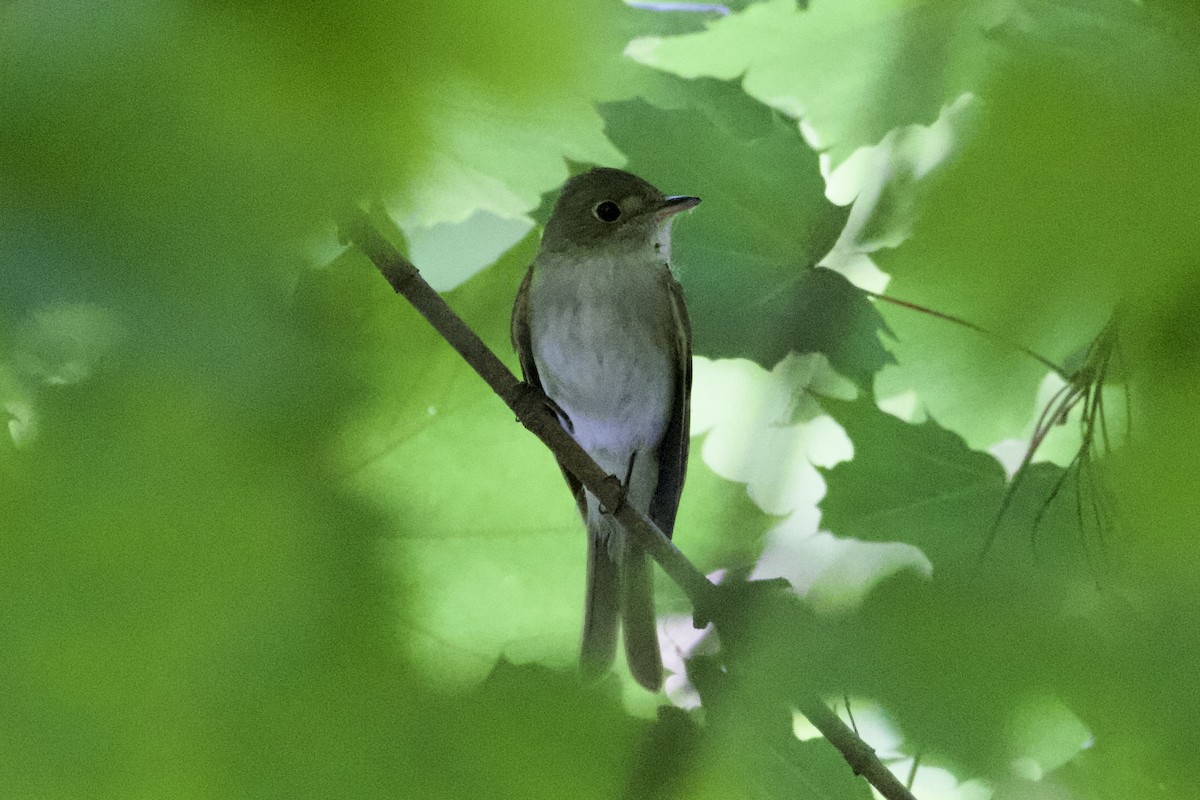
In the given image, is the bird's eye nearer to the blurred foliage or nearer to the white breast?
the white breast

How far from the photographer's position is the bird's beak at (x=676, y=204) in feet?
2.36

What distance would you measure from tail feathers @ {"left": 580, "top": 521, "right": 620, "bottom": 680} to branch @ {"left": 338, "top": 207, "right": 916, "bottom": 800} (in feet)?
0.10

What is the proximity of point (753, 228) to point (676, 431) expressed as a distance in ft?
1.83

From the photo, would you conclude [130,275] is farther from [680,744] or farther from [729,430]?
[729,430]

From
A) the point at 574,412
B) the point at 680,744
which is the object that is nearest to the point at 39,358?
the point at 680,744

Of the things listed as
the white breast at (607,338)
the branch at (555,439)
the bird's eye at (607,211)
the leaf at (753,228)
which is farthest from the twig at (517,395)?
the white breast at (607,338)

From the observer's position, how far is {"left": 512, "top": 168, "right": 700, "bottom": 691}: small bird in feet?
3.04

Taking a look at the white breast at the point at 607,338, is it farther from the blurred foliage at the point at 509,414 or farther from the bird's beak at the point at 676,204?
the blurred foliage at the point at 509,414

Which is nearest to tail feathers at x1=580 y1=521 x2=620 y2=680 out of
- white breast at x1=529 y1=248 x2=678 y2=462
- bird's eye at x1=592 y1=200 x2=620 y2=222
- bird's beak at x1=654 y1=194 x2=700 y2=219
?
bird's beak at x1=654 y1=194 x2=700 y2=219

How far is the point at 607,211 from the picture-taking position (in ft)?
3.55

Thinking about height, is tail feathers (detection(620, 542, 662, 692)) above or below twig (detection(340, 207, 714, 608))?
below

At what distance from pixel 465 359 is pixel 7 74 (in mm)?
283

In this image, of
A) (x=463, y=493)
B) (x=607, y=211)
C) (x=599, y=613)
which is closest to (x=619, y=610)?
(x=599, y=613)

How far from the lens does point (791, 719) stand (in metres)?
0.56
